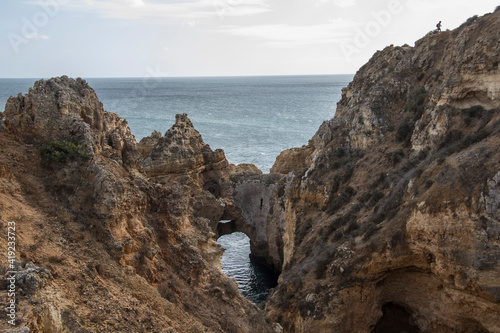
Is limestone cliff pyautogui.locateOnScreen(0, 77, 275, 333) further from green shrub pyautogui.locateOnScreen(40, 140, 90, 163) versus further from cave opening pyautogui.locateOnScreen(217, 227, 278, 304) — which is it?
cave opening pyautogui.locateOnScreen(217, 227, 278, 304)

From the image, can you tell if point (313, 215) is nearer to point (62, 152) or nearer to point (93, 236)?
point (93, 236)

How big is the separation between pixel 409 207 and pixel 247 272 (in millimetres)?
19972

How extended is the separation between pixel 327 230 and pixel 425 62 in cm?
1420

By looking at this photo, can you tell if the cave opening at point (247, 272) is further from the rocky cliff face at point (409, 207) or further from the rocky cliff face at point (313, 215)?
the rocky cliff face at point (409, 207)

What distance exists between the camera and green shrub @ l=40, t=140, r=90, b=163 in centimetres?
1101

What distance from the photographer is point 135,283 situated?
1023 cm

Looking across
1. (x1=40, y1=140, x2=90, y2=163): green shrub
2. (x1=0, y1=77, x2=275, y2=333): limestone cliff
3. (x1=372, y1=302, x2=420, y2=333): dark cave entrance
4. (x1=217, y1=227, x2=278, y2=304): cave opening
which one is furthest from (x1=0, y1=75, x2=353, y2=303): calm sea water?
(x1=40, y1=140, x2=90, y2=163): green shrub

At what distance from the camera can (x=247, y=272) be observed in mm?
34875

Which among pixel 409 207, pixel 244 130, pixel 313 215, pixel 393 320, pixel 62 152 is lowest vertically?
pixel 393 320

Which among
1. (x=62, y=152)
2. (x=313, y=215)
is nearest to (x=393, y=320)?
(x=313, y=215)

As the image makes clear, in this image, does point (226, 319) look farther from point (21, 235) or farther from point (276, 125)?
point (276, 125)

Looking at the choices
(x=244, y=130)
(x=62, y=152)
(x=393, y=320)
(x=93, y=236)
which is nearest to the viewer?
(x=93, y=236)

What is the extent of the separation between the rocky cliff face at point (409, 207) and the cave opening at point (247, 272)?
6481 millimetres

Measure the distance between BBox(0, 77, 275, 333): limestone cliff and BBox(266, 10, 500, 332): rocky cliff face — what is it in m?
6.11
